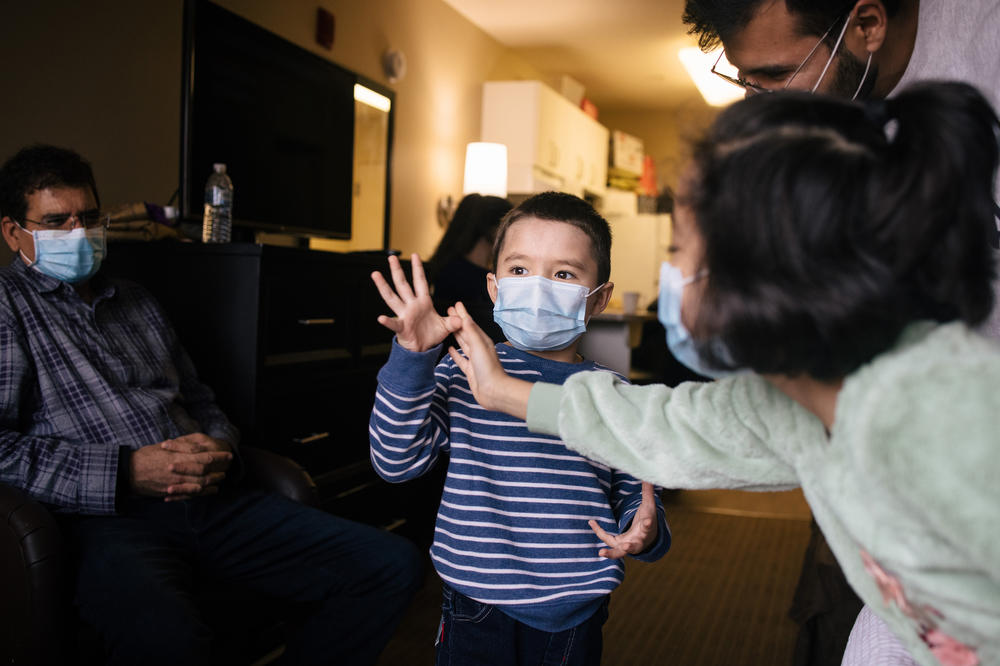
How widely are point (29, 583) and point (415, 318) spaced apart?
0.91 metres

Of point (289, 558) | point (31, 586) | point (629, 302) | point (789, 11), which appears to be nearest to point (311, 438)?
point (289, 558)

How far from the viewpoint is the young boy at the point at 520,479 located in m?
0.99

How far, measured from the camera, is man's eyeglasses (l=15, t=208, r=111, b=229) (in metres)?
1.72

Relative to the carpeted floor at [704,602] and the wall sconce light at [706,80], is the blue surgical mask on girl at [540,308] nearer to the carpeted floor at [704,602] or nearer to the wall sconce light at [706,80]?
the carpeted floor at [704,602]

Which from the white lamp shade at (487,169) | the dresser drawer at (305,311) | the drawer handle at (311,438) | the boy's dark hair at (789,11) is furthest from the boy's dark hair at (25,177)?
the white lamp shade at (487,169)

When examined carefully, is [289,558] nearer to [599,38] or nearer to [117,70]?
[117,70]

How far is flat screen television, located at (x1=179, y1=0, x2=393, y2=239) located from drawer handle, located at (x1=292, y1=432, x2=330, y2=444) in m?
0.69

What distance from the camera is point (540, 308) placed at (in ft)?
3.52

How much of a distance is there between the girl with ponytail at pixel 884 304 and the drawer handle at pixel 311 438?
173 cm

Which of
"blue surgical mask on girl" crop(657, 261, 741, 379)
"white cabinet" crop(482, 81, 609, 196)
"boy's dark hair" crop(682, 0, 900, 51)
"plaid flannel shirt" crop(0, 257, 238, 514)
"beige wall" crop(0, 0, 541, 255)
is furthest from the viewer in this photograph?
"white cabinet" crop(482, 81, 609, 196)

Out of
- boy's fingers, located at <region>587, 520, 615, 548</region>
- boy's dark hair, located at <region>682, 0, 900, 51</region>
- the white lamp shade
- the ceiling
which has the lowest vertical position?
boy's fingers, located at <region>587, 520, 615, 548</region>

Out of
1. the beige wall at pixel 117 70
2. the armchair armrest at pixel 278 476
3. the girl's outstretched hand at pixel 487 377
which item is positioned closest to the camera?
the girl's outstretched hand at pixel 487 377

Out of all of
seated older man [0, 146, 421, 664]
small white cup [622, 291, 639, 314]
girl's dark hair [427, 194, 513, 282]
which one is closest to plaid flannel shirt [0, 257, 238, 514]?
seated older man [0, 146, 421, 664]

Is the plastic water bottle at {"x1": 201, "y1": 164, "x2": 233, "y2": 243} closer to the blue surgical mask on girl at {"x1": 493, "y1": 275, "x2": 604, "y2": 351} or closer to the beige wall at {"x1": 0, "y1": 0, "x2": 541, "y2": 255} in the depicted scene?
the beige wall at {"x1": 0, "y1": 0, "x2": 541, "y2": 255}
